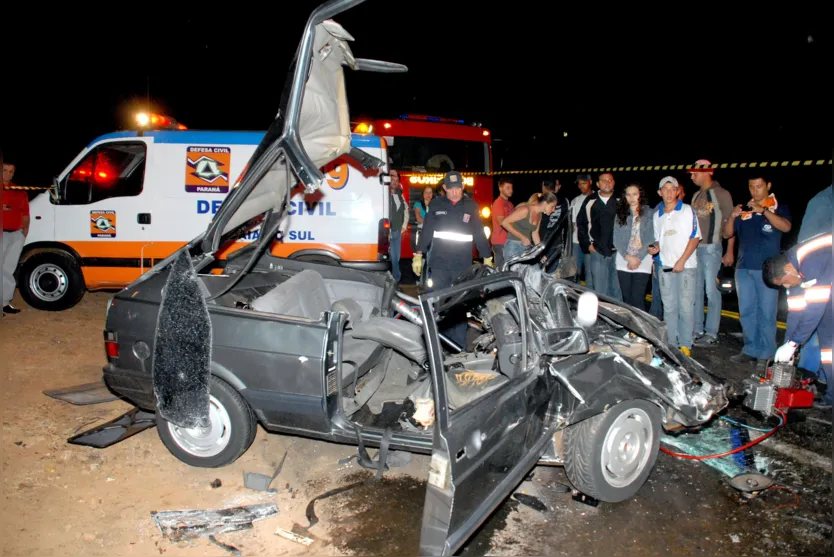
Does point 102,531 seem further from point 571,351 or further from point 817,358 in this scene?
point 817,358

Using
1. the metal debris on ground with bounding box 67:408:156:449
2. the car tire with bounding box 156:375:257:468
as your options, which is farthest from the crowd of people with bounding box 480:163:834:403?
the metal debris on ground with bounding box 67:408:156:449

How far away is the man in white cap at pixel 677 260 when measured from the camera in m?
6.30

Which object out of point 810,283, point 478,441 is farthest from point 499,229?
point 478,441

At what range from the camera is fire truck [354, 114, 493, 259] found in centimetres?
1246

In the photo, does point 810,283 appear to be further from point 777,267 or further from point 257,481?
point 257,481

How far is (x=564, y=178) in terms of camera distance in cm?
2048

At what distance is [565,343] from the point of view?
344cm

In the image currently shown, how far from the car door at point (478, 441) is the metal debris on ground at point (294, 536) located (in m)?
0.93

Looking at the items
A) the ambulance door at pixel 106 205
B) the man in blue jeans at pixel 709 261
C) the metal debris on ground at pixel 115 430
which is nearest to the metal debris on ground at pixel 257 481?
the metal debris on ground at pixel 115 430

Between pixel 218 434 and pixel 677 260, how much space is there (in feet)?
16.6

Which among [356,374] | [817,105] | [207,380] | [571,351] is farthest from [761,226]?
[817,105]

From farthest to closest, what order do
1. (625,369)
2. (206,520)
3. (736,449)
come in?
(736,449)
(625,369)
(206,520)

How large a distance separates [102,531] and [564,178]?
19.3m

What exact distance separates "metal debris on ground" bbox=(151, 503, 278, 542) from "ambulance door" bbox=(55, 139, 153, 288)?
5064 mm
